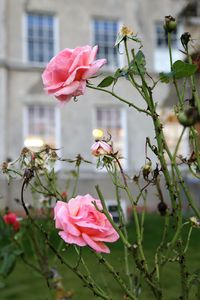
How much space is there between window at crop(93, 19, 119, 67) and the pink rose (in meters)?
9.64

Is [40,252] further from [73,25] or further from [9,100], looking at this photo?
[73,25]

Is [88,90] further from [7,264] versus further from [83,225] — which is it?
[83,225]

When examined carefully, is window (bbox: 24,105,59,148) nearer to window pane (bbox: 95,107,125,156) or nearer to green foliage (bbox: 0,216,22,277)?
window pane (bbox: 95,107,125,156)

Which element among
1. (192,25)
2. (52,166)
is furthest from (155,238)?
(192,25)

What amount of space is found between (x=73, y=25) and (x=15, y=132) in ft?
8.94

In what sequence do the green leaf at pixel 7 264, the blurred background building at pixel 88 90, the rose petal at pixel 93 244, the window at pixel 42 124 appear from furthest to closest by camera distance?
the window at pixel 42 124 < the blurred background building at pixel 88 90 < the green leaf at pixel 7 264 < the rose petal at pixel 93 244

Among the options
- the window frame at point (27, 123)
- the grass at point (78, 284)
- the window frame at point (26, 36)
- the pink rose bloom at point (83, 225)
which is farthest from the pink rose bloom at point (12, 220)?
the window frame at point (26, 36)

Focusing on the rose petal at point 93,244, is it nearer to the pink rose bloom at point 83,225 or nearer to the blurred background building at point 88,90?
the pink rose bloom at point 83,225

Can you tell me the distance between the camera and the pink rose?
73cm

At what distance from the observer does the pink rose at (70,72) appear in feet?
2.38

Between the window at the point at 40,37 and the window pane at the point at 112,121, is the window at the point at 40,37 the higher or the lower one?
the higher one

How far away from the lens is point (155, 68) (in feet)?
33.7

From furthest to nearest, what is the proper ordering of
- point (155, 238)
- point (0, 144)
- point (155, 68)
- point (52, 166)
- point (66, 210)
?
point (155, 68)
point (0, 144)
point (155, 238)
point (52, 166)
point (66, 210)

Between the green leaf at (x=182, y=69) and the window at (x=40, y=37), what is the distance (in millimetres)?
9430
